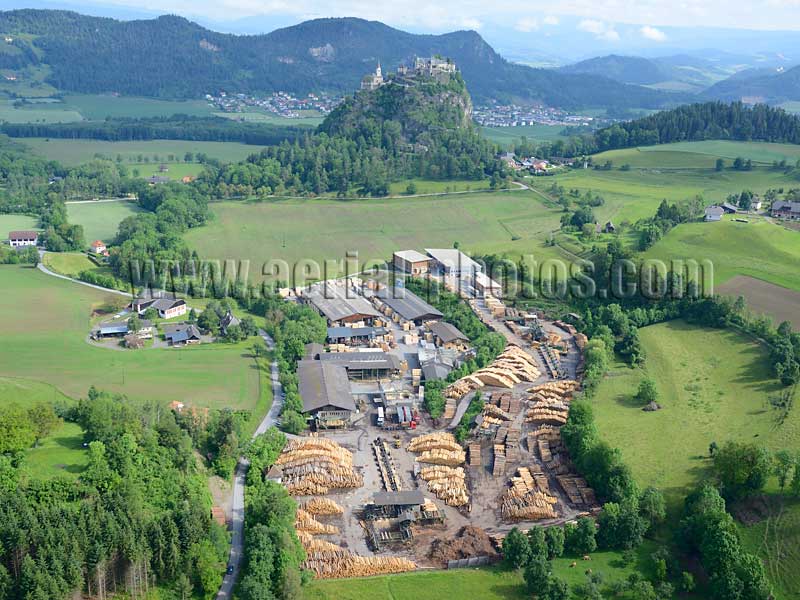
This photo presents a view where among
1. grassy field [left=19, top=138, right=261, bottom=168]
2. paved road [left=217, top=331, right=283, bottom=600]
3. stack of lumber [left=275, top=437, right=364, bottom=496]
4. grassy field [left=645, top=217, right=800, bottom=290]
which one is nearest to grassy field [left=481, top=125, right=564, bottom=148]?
grassy field [left=19, top=138, right=261, bottom=168]

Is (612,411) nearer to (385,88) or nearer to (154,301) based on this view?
(154,301)

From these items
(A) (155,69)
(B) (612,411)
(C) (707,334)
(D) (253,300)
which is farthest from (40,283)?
(A) (155,69)

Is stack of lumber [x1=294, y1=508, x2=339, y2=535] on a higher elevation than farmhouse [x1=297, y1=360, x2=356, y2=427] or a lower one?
lower

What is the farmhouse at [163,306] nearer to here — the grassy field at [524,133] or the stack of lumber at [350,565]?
the stack of lumber at [350,565]

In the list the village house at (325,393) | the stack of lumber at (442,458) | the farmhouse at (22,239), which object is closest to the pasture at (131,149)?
the farmhouse at (22,239)

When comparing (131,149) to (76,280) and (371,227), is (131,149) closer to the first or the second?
(371,227)

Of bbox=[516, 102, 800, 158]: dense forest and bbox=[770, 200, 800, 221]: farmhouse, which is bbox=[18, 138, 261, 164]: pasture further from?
bbox=[770, 200, 800, 221]: farmhouse
